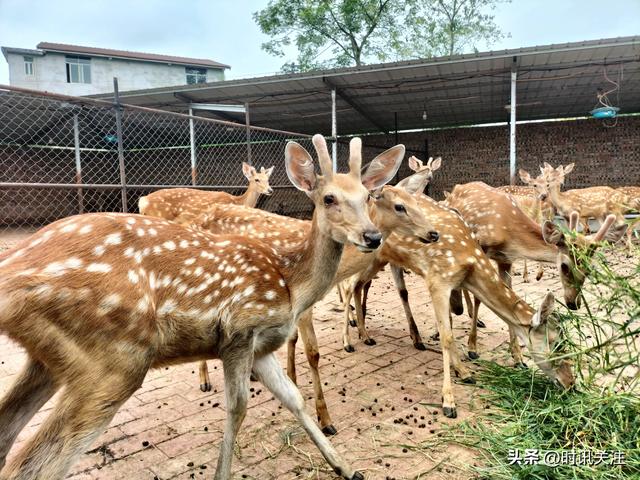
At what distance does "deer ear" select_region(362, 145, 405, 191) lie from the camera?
2.97 metres

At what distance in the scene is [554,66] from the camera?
9820mm

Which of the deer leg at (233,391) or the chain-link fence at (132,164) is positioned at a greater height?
the chain-link fence at (132,164)

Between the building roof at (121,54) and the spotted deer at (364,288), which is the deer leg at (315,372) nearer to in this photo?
the spotted deer at (364,288)

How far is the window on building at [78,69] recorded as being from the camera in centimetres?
2452

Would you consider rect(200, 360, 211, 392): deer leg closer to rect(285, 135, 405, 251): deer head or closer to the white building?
rect(285, 135, 405, 251): deer head

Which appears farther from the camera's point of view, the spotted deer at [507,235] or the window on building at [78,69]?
the window on building at [78,69]

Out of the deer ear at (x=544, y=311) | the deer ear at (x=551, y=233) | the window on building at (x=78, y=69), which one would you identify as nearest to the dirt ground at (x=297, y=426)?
the deer ear at (x=544, y=311)

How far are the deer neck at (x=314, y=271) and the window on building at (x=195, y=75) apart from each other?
28653mm

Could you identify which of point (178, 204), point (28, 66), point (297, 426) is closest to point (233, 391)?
point (297, 426)

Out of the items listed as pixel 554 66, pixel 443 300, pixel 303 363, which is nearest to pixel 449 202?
pixel 443 300

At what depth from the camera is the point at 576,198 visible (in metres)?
10.4

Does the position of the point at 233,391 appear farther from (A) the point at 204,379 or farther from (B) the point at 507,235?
(B) the point at 507,235

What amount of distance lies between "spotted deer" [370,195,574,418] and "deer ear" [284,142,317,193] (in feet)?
4.42

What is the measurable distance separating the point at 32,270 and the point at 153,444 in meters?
1.45
